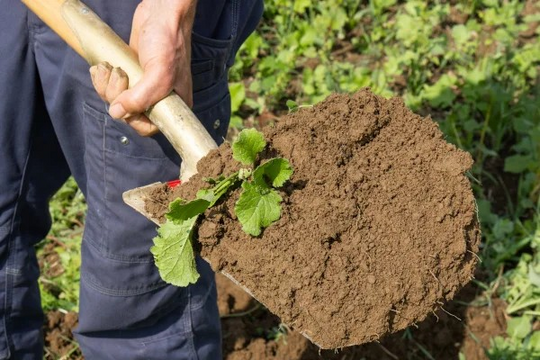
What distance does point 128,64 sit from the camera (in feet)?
6.36

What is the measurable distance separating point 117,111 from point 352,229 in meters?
0.64

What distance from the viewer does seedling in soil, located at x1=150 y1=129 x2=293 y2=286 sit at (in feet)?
5.68

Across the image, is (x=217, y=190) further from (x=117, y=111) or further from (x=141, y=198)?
(x=117, y=111)

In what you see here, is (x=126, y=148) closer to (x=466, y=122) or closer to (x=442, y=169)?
(x=442, y=169)

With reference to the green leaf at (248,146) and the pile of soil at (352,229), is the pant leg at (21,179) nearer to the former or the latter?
the pile of soil at (352,229)

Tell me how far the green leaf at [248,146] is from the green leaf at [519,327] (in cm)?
157

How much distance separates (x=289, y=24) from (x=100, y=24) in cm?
235

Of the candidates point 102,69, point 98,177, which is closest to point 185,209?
point 102,69

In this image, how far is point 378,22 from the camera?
13.7 feet

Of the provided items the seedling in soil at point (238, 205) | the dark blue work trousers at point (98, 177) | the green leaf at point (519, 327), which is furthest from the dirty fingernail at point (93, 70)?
the green leaf at point (519, 327)

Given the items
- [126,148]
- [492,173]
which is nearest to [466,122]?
[492,173]

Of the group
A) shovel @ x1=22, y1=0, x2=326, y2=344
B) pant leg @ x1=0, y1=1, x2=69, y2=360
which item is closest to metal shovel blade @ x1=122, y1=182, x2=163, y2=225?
shovel @ x1=22, y1=0, x2=326, y2=344

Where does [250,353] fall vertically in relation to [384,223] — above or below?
below

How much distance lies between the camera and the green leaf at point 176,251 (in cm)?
179
